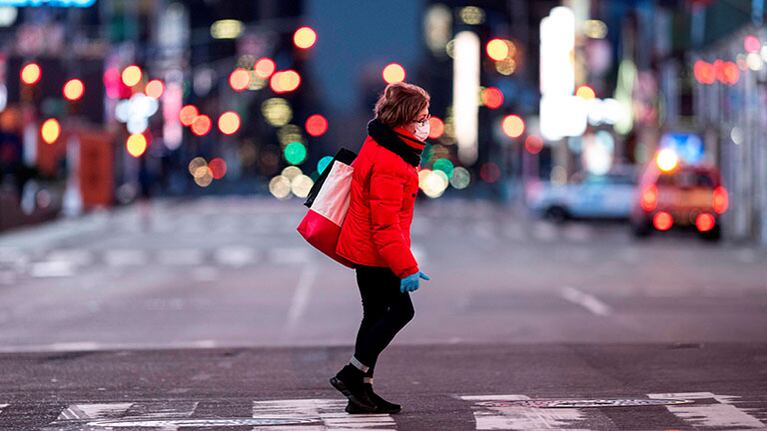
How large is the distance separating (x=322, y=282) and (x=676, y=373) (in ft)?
34.8

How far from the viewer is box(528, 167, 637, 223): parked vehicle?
150 feet

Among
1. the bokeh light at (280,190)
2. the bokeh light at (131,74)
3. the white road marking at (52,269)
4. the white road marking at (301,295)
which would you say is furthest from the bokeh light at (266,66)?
the bokeh light at (280,190)

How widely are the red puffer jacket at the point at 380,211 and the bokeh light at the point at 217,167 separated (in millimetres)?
126992

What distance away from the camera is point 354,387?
8203mm

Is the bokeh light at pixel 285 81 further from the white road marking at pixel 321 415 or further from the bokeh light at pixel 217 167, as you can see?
the bokeh light at pixel 217 167

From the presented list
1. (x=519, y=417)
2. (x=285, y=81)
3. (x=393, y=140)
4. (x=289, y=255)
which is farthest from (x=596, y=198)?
(x=393, y=140)

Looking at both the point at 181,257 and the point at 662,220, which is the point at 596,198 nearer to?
the point at 662,220

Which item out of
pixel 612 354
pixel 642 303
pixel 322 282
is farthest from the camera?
pixel 322 282

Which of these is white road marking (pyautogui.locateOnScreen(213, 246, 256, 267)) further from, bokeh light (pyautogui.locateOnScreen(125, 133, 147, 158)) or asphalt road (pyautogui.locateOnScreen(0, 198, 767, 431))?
bokeh light (pyautogui.locateOnScreen(125, 133, 147, 158))

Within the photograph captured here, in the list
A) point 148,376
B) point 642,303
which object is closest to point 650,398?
point 148,376

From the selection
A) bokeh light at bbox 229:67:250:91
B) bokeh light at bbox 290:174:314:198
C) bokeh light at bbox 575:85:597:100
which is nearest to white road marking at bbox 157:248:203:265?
bokeh light at bbox 229:67:250:91

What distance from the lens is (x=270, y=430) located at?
7746mm

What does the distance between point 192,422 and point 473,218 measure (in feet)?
147

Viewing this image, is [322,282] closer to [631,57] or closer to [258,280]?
[258,280]
